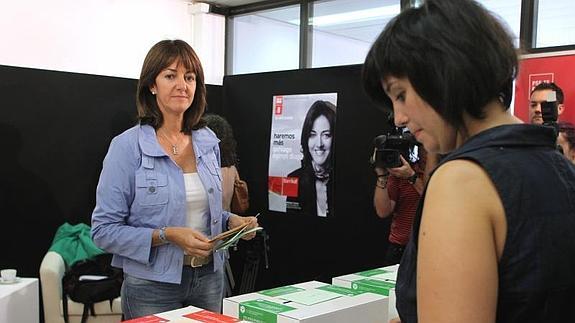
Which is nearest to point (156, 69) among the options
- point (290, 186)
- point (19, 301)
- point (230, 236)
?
point (230, 236)

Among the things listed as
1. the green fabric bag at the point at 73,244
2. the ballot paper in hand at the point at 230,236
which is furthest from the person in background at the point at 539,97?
the green fabric bag at the point at 73,244

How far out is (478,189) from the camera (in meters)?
0.67

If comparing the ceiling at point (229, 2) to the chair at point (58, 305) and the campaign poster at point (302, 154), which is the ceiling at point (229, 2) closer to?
the campaign poster at point (302, 154)

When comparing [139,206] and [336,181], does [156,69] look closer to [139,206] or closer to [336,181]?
[139,206]

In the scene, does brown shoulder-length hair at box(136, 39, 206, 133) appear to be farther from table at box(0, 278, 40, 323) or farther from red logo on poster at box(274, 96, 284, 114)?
red logo on poster at box(274, 96, 284, 114)

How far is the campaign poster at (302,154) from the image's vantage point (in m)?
4.14

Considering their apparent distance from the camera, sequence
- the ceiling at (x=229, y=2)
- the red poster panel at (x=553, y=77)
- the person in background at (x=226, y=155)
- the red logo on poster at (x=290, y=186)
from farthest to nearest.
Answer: the ceiling at (x=229, y=2), the red logo on poster at (x=290, y=186), the person in background at (x=226, y=155), the red poster panel at (x=553, y=77)

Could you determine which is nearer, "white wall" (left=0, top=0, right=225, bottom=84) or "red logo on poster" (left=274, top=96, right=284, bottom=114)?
"white wall" (left=0, top=0, right=225, bottom=84)

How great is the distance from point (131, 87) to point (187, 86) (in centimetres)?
253

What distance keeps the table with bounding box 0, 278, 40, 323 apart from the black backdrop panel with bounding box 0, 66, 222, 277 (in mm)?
661

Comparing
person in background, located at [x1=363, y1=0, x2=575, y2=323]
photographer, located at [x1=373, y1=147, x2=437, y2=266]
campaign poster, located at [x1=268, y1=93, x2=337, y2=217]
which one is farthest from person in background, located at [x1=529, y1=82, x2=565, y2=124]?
person in background, located at [x1=363, y1=0, x2=575, y2=323]

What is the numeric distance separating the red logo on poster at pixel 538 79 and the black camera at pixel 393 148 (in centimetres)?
100

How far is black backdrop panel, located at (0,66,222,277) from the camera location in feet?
12.1

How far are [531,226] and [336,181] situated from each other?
3.39 m
